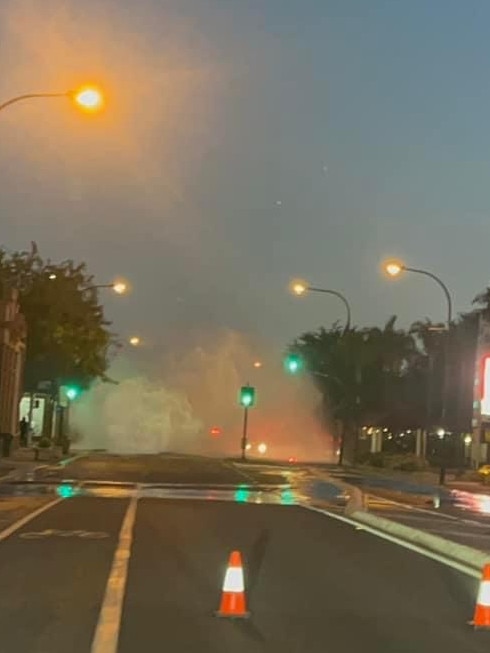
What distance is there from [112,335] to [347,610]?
64328mm

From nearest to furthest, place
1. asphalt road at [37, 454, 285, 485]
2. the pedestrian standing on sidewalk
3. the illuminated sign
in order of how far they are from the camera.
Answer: asphalt road at [37, 454, 285, 485], the illuminated sign, the pedestrian standing on sidewalk

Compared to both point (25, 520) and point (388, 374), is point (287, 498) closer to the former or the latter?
point (25, 520)

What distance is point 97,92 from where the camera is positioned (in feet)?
85.1

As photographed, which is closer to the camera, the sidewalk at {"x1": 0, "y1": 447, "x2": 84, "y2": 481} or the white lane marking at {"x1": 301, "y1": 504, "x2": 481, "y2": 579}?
the white lane marking at {"x1": 301, "y1": 504, "x2": 481, "y2": 579}

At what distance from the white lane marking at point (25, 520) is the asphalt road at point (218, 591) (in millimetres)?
212

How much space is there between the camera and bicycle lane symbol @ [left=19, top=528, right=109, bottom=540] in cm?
2196

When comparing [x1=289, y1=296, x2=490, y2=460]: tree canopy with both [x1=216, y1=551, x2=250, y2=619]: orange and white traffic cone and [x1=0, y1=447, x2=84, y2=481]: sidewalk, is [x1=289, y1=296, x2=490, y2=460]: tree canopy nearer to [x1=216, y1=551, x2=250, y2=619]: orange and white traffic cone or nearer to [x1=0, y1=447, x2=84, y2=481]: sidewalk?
[x1=0, y1=447, x2=84, y2=481]: sidewalk

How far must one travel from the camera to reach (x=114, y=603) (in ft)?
45.4

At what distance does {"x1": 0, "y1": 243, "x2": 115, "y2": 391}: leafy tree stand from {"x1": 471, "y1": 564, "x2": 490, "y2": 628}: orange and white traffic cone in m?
58.2

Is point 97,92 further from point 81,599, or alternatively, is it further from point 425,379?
point 425,379

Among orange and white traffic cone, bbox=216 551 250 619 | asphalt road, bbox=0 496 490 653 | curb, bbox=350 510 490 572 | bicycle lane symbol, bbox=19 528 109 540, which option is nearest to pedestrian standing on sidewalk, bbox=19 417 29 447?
curb, bbox=350 510 490 572

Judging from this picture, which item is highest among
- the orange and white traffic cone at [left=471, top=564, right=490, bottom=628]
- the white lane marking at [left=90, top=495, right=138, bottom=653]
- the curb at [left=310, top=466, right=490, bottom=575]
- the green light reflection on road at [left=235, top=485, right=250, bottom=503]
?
the orange and white traffic cone at [left=471, top=564, right=490, bottom=628]

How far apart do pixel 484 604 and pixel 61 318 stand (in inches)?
2397

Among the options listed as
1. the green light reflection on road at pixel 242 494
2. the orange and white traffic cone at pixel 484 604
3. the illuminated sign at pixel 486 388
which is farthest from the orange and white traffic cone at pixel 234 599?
the illuminated sign at pixel 486 388
